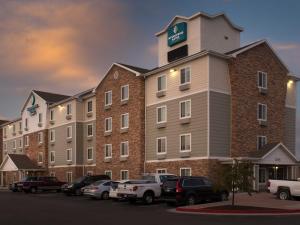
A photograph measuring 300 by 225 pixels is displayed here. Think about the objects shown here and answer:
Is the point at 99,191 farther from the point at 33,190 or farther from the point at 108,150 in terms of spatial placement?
the point at 108,150

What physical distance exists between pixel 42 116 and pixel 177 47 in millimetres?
27799

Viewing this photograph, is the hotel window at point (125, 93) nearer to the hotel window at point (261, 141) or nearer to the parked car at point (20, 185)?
the parked car at point (20, 185)

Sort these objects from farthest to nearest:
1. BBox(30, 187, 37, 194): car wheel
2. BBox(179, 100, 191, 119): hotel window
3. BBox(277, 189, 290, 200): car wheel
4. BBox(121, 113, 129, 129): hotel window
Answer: BBox(121, 113, 129, 129): hotel window, BBox(30, 187, 37, 194): car wheel, BBox(179, 100, 191, 119): hotel window, BBox(277, 189, 290, 200): car wheel

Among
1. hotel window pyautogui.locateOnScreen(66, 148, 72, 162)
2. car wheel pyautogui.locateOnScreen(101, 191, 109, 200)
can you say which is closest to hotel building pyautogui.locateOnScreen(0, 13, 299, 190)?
hotel window pyautogui.locateOnScreen(66, 148, 72, 162)

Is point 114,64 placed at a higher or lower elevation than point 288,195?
higher

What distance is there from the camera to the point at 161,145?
4184cm

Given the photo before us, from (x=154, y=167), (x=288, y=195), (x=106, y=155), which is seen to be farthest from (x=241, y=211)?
(x=106, y=155)

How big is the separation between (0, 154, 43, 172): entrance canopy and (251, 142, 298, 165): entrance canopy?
35.1 metres

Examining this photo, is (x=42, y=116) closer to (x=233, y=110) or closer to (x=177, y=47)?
(x=177, y=47)

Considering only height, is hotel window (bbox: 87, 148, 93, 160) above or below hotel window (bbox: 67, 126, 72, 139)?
below

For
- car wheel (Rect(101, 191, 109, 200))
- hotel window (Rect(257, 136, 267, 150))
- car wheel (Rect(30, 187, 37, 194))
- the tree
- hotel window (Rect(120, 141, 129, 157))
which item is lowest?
car wheel (Rect(30, 187, 37, 194))

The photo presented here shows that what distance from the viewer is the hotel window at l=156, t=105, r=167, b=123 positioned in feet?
136

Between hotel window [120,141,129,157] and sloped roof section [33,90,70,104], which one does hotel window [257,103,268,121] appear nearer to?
hotel window [120,141,129,157]

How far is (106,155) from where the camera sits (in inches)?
1961
